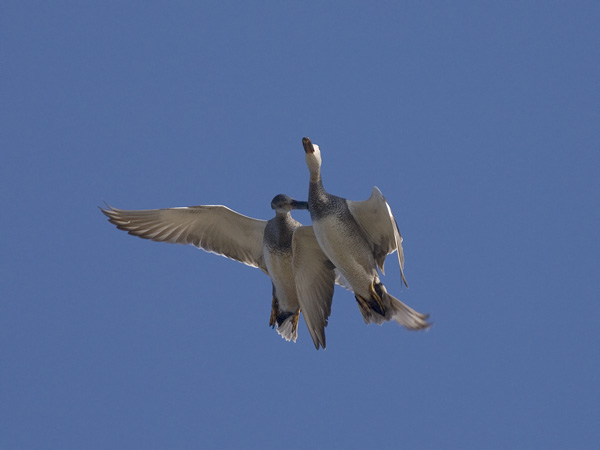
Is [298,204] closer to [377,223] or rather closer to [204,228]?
[377,223]

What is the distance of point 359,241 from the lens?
1020 cm

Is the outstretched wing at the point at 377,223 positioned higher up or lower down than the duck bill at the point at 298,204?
lower down

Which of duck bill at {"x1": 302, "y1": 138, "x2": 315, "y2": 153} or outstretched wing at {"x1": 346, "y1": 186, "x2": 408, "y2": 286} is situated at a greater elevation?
duck bill at {"x1": 302, "y1": 138, "x2": 315, "y2": 153}

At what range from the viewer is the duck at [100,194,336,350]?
1074 cm

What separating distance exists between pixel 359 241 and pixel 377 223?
29 centimetres

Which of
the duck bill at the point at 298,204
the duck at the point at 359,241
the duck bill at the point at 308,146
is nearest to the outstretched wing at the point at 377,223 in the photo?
the duck at the point at 359,241

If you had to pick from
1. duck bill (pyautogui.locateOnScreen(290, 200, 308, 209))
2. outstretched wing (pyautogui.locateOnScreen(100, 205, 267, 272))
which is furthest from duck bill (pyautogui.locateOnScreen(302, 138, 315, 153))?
outstretched wing (pyautogui.locateOnScreen(100, 205, 267, 272))

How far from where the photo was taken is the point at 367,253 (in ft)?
33.7

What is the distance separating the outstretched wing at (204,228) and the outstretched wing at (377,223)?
5.13 ft

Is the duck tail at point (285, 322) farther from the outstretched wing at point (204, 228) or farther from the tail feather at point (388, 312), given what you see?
the tail feather at point (388, 312)

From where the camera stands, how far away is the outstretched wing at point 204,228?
11.1 metres

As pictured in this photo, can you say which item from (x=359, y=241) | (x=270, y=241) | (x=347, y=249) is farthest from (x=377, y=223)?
(x=270, y=241)

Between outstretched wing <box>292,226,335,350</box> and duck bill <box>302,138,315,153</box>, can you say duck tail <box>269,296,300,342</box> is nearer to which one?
outstretched wing <box>292,226,335,350</box>

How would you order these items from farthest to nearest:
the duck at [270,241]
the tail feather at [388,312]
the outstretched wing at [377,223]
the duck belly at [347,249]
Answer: the duck at [270,241]
the tail feather at [388,312]
the duck belly at [347,249]
the outstretched wing at [377,223]
